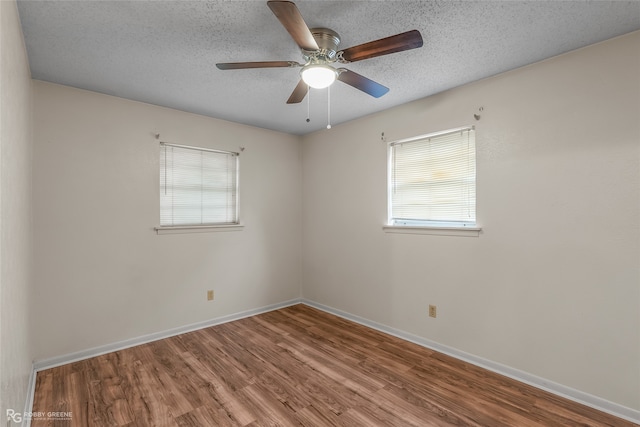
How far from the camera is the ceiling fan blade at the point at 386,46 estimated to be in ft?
4.96

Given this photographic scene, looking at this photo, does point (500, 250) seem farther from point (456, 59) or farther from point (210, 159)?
point (210, 159)

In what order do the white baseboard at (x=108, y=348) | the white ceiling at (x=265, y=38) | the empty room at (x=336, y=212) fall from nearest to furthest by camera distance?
the white ceiling at (x=265, y=38) < the empty room at (x=336, y=212) < the white baseboard at (x=108, y=348)

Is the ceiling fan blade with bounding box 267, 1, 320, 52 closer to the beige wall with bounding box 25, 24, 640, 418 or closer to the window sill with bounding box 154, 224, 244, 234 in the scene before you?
the beige wall with bounding box 25, 24, 640, 418

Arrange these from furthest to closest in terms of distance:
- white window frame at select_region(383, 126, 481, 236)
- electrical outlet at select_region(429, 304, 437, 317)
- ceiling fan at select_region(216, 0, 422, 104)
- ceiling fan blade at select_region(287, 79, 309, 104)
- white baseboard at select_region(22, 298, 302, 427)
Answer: electrical outlet at select_region(429, 304, 437, 317) < white window frame at select_region(383, 126, 481, 236) < white baseboard at select_region(22, 298, 302, 427) < ceiling fan blade at select_region(287, 79, 309, 104) < ceiling fan at select_region(216, 0, 422, 104)

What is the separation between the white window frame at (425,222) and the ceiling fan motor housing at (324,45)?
149cm

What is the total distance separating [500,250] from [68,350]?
3864mm

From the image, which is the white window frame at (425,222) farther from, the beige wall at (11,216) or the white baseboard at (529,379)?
the beige wall at (11,216)

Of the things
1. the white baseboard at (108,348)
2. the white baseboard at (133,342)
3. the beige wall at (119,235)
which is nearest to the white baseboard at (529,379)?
the white baseboard at (133,342)

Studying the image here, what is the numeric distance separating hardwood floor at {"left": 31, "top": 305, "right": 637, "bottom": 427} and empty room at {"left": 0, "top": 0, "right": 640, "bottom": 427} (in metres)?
0.02

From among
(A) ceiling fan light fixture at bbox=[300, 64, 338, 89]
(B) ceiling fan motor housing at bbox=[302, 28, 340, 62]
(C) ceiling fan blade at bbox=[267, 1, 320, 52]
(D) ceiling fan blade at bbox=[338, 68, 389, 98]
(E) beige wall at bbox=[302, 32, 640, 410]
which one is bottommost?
(E) beige wall at bbox=[302, 32, 640, 410]

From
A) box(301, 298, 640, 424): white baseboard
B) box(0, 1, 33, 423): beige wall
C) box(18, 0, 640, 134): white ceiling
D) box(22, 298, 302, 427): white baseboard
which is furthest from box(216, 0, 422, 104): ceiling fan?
box(22, 298, 302, 427): white baseboard

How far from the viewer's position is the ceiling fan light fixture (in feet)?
6.00

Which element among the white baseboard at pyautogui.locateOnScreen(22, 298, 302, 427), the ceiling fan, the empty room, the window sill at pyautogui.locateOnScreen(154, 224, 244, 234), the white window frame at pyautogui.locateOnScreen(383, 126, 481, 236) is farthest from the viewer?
the window sill at pyautogui.locateOnScreen(154, 224, 244, 234)

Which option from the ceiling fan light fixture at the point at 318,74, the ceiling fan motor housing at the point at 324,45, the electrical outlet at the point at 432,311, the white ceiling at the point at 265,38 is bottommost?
the electrical outlet at the point at 432,311
